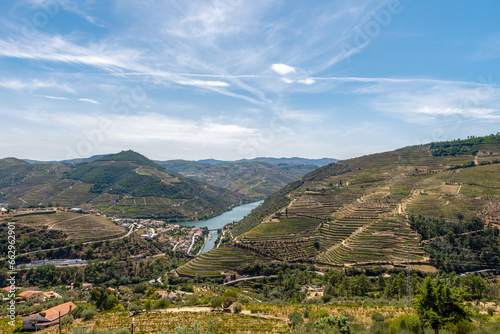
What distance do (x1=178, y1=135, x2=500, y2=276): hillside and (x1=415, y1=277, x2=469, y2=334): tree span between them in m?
39.0

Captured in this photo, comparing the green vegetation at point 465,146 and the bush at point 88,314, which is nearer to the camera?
the bush at point 88,314

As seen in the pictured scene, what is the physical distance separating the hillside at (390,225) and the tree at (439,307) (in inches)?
1535

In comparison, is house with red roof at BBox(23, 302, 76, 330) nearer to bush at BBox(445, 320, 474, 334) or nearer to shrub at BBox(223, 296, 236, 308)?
shrub at BBox(223, 296, 236, 308)

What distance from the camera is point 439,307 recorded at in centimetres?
1437

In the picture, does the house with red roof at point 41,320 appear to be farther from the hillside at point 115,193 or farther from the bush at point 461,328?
the hillside at point 115,193

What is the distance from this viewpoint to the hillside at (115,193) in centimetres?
13625

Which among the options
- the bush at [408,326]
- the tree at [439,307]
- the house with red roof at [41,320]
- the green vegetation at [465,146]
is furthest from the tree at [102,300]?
the green vegetation at [465,146]

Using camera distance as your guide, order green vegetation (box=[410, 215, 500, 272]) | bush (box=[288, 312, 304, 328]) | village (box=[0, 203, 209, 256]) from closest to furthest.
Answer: bush (box=[288, 312, 304, 328]) → green vegetation (box=[410, 215, 500, 272]) → village (box=[0, 203, 209, 256])

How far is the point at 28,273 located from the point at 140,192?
11008cm

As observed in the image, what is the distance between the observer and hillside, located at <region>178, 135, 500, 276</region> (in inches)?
2010

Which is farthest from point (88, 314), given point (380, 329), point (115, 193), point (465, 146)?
point (465, 146)

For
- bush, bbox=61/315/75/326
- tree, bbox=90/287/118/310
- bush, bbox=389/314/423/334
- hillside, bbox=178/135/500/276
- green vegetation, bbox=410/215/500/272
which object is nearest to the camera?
bush, bbox=389/314/423/334

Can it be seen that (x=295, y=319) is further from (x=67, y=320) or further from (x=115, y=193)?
(x=115, y=193)

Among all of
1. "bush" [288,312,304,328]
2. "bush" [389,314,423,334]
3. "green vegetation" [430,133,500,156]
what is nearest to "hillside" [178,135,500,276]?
"green vegetation" [430,133,500,156]
